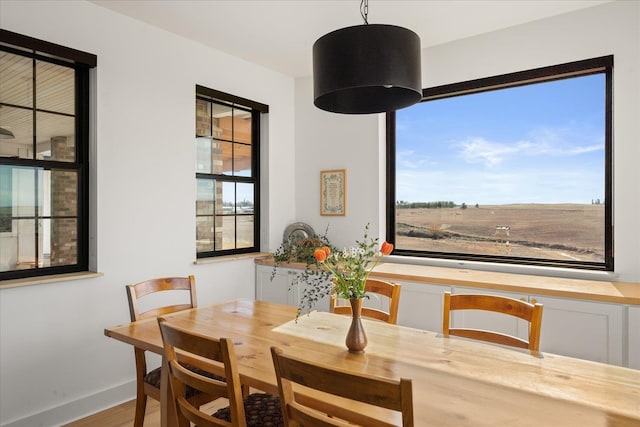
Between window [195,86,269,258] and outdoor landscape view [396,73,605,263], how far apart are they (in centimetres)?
147

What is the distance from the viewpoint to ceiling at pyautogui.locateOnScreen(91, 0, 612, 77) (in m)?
2.92

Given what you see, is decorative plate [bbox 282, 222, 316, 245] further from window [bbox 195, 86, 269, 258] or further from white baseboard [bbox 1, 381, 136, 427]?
white baseboard [bbox 1, 381, 136, 427]

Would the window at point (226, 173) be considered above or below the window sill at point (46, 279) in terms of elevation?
above

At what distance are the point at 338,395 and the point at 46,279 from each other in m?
2.38

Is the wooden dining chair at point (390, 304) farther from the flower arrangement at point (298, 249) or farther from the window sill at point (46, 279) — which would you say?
the window sill at point (46, 279)

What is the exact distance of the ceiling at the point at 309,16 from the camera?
2.92 meters

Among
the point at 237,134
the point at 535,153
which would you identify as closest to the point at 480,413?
the point at 535,153

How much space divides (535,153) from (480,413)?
2.68m

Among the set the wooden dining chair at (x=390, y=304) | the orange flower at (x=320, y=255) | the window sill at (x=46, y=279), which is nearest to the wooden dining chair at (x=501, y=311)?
the wooden dining chair at (x=390, y=304)

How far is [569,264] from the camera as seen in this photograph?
317cm

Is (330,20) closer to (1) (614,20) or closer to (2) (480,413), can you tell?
(1) (614,20)

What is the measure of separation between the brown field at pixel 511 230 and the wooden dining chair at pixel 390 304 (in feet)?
5.18

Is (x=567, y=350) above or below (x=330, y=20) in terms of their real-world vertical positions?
below

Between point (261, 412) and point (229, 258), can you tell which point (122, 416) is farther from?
point (261, 412)
